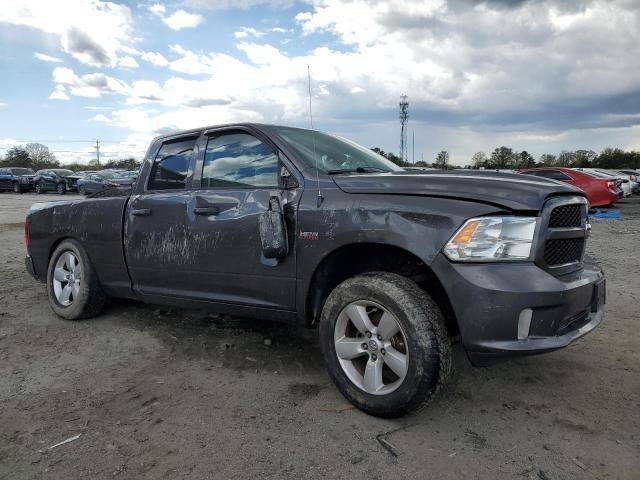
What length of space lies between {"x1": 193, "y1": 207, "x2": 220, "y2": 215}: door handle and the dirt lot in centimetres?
109

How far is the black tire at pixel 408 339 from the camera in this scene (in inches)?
104

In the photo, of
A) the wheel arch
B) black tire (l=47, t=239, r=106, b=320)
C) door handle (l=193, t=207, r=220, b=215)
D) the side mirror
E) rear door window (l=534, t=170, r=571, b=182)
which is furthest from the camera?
rear door window (l=534, t=170, r=571, b=182)

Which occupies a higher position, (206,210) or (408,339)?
(206,210)

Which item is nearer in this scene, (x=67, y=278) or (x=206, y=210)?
(x=206, y=210)

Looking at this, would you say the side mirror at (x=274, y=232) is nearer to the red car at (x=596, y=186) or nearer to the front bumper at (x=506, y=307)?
the front bumper at (x=506, y=307)

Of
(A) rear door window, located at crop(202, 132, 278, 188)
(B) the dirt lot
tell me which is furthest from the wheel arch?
(A) rear door window, located at crop(202, 132, 278, 188)

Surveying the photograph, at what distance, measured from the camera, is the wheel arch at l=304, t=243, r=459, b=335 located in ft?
9.86

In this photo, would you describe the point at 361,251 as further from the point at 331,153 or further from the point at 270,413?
the point at 270,413

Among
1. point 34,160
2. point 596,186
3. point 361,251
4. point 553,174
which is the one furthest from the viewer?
point 34,160

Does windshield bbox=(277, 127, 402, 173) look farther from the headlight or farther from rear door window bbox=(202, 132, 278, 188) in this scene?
the headlight

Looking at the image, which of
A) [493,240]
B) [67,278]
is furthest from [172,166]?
[493,240]

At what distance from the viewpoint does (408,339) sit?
2.69 metres

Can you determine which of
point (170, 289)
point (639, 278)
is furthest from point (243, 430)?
point (639, 278)

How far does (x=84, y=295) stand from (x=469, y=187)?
11.8ft
